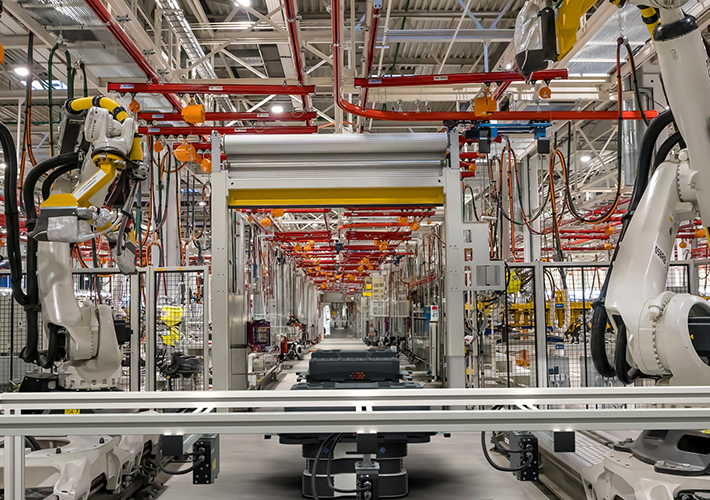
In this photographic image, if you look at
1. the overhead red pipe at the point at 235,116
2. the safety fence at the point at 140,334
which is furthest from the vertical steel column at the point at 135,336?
the overhead red pipe at the point at 235,116

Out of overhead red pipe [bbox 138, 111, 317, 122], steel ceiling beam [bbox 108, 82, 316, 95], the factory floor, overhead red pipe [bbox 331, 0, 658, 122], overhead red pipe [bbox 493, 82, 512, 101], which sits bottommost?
the factory floor

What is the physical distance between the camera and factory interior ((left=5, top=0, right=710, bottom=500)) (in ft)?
7.30

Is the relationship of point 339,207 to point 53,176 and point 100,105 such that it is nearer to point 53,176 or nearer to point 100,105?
point 100,105

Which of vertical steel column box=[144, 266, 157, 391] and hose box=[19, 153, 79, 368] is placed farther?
vertical steel column box=[144, 266, 157, 391]

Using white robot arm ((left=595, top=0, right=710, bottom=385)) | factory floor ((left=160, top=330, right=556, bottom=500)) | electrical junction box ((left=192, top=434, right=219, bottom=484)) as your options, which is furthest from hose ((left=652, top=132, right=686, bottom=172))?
electrical junction box ((left=192, top=434, right=219, bottom=484))

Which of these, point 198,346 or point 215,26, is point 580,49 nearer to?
point 215,26

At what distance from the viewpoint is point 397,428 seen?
1.91 metres

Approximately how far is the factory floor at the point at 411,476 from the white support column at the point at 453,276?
2.85 feet

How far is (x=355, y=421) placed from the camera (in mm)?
1866

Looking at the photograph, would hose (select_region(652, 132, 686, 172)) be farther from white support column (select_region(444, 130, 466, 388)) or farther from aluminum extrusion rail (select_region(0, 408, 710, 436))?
aluminum extrusion rail (select_region(0, 408, 710, 436))

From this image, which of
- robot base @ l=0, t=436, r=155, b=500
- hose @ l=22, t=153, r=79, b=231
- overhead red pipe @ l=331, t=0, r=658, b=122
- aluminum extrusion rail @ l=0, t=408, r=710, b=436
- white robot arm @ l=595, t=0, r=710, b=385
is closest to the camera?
aluminum extrusion rail @ l=0, t=408, r=710, b=436

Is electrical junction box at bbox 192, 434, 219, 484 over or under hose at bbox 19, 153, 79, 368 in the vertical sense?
under

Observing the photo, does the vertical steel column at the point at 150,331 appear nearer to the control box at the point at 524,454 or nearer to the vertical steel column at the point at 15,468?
the vertical steel column at the point at 15,468

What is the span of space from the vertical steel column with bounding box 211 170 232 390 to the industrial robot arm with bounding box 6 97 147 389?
38.1 inches
